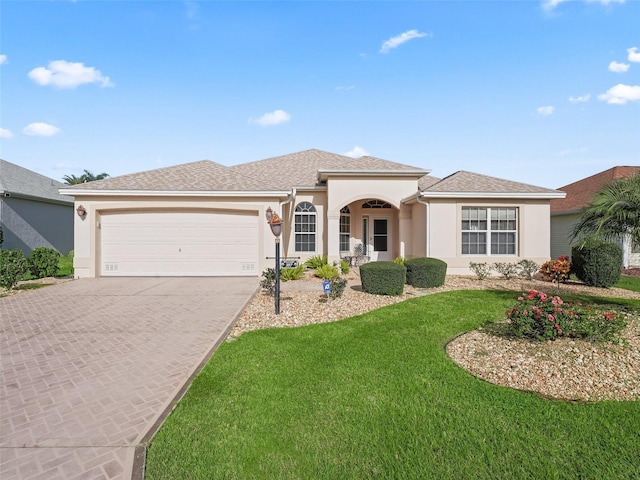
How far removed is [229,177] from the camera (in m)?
14.2

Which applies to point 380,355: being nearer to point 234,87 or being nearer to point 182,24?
point 182,24

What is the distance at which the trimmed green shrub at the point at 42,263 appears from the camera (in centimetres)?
1256

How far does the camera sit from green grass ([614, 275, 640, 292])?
1127 centimetres

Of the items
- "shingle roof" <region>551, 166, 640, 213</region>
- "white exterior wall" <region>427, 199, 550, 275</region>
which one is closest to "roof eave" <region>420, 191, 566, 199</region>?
"white exterior wall" <region>427, 199, 550, 275</region>

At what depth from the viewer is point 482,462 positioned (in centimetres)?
275

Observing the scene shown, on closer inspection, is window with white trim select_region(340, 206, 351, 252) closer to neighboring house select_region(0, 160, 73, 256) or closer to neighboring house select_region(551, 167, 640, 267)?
neighboring house select_region(551, 167, 640, 267)

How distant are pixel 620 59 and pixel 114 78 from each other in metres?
17.8

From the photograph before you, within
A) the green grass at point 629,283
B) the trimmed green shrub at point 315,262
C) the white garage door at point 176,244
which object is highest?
the white garage door at point 176,244

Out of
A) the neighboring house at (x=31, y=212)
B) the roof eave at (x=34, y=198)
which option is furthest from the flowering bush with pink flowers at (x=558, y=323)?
the roof eave at (x=34, y=198)

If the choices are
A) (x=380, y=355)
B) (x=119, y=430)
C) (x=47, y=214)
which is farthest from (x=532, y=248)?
(x=47, y=214)

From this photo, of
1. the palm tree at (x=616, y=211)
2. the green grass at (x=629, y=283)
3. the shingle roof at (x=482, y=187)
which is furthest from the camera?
the shingle roof at (x=482, y=187)

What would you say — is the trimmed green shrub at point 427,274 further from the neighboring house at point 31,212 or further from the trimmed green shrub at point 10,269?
the neighboring house at point 31,212

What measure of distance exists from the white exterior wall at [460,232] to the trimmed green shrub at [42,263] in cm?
1568

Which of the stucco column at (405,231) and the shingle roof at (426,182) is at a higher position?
the shingle roof at (426,182)
